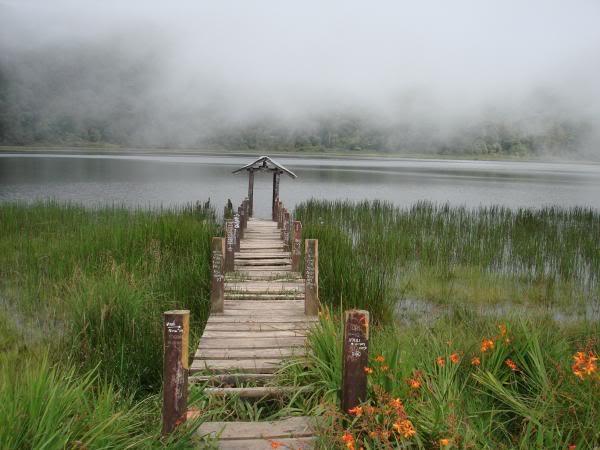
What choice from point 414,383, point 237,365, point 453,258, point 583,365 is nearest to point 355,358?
point 414,383

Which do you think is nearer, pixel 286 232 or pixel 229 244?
pixel 229 244

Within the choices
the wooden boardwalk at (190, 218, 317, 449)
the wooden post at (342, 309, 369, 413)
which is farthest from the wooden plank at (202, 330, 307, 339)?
the wooden post at (342, 309, 369, 413)

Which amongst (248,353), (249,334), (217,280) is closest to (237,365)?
(248,353)

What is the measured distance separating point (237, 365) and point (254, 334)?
3.38 feet

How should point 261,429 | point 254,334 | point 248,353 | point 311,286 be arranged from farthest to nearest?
point 311,286 < point 254,334 < point 248,353 < point 261,429

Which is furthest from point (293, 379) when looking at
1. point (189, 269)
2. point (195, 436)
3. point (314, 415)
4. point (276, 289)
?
point (189, 269)

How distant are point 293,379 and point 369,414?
1537mm

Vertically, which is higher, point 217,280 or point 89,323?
point 217,280

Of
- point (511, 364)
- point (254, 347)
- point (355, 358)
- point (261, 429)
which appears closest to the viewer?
point (355, 358)

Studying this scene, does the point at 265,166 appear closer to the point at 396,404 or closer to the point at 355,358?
the point at 355,358

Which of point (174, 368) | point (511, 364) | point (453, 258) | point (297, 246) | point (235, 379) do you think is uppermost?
point (174, 368)

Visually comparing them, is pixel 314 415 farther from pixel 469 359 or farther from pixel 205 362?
pixel 469 359

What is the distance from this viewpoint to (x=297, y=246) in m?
10.2

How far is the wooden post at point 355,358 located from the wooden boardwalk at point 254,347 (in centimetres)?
46
